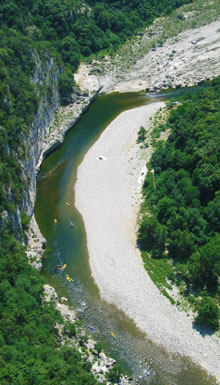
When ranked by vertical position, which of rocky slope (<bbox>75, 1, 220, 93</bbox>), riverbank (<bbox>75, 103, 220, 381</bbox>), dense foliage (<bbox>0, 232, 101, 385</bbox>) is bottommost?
dense foliage (<bbox>0, 232, 101, 385</bbox>)

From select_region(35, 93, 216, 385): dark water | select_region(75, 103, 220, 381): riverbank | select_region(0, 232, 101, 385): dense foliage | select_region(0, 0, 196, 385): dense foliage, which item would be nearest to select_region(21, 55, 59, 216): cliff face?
select_region(0, 0, 196, 385): dense foliage

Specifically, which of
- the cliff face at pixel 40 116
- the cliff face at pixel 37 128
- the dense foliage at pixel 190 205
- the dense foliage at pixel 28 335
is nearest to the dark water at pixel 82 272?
the cliff face at pixel 40 116

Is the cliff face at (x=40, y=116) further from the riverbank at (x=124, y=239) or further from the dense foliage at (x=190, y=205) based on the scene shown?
the dense foliage at (x=190, y=205)

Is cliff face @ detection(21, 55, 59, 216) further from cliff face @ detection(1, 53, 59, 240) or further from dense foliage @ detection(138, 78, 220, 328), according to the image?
dense foliage @ detection(138, 78, 220, 328)

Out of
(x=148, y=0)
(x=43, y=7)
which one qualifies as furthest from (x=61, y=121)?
(x=148, y=0)

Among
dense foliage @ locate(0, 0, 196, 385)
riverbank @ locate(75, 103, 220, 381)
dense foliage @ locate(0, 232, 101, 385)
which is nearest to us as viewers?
dense foliage @ locate(0, 232, 101, 385)
